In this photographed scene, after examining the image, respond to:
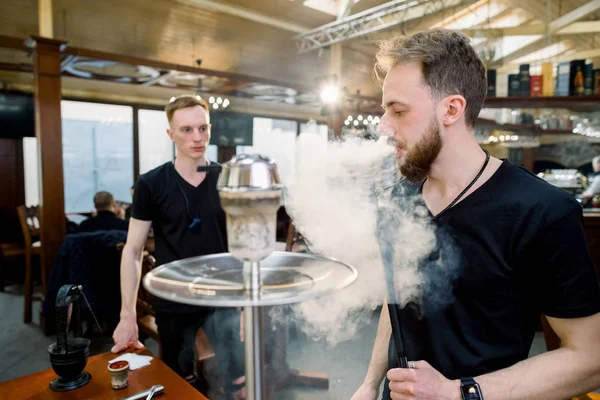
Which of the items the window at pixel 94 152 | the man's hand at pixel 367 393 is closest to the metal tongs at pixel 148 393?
the man's hand at pixel 367 393

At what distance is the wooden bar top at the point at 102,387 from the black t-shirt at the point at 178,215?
0.55m

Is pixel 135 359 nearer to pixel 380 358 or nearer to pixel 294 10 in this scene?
pixel 380 358

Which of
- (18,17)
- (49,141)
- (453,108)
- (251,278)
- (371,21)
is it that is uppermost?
(371,21)

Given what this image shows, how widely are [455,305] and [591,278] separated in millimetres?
327

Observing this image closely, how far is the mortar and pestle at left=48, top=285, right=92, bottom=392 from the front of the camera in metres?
1.55

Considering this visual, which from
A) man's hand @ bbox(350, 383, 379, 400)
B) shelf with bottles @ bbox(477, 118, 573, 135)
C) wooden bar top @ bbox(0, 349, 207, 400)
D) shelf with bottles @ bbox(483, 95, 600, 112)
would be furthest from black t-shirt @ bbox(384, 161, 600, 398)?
shelf with bottles @ bbox(477, 118, 573, 135)

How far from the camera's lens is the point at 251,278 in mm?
766

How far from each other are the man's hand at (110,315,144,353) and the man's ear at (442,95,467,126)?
168 centimetres

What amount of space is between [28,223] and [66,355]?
5135 mm

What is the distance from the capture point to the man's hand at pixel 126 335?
1.98 meters

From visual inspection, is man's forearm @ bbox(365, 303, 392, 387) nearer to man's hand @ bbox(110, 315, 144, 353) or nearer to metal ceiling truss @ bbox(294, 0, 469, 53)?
man's hand @ bbox(110, 315, 144, 353)

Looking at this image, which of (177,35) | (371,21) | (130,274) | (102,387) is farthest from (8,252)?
(371,21)

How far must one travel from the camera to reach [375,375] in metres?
1.38

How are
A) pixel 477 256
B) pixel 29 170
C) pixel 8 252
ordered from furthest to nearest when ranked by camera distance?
pixel 29 170, pixel 8 252, pixel 477 256
